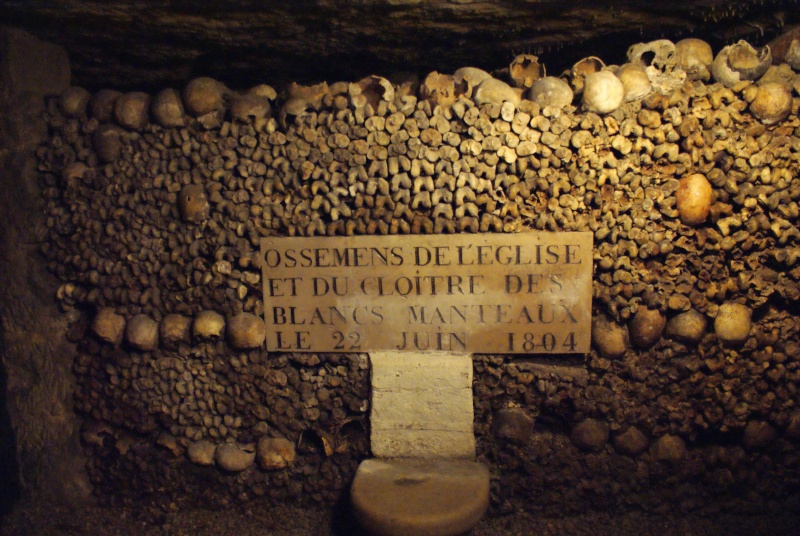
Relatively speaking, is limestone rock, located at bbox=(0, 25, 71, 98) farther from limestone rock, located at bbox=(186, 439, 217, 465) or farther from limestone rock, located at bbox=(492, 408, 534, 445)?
limestone rock, located at bbox=(492, 408, 534, 445)

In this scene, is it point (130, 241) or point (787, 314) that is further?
point (130, 241)

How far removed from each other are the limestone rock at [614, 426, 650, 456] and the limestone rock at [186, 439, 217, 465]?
209 centimetres

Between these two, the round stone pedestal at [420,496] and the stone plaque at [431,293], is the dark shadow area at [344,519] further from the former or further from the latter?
the stone plaque at [431,293]

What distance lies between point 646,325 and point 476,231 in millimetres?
909

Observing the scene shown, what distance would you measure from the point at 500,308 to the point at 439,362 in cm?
40

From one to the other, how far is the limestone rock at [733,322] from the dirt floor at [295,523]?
951mm

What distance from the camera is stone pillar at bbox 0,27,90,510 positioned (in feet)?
9.59

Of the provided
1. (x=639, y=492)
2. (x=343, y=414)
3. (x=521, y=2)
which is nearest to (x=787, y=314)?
(x=639, y=492)

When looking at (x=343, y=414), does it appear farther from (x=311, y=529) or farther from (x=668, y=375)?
(x=668, y=375)

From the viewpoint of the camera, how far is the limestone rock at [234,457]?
303 cm

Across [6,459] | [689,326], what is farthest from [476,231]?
[6,459]

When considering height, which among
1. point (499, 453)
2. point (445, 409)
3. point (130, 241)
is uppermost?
point (130, 241)

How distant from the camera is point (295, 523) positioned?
121 inches

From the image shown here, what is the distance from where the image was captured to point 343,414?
3.00 meters
